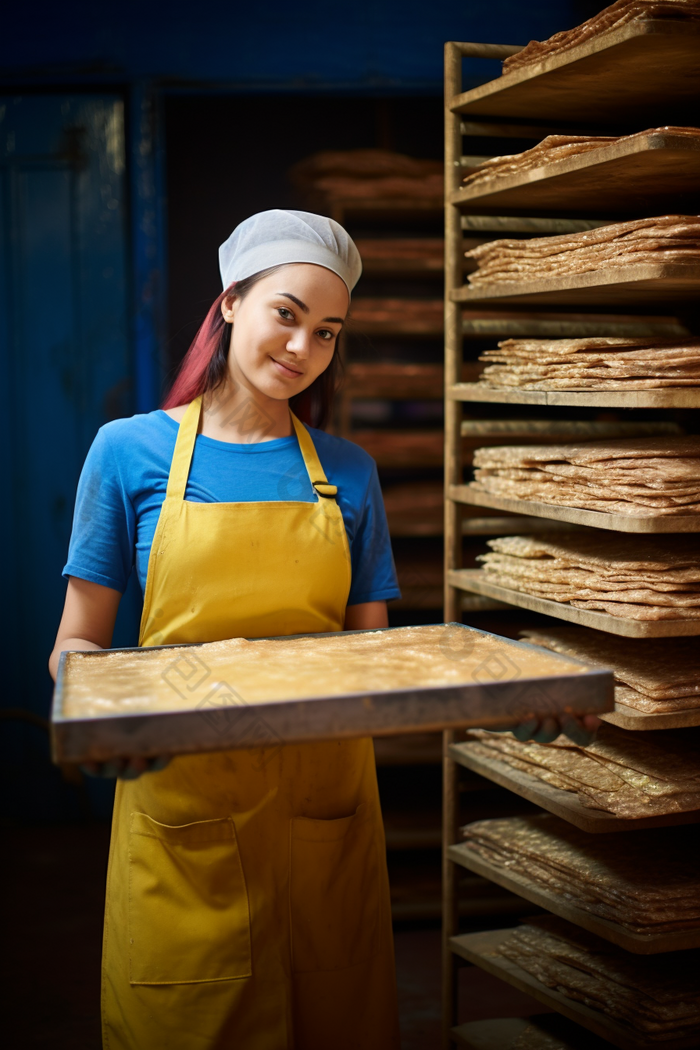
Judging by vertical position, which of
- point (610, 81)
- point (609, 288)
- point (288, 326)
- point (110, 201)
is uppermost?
point (110, 201)

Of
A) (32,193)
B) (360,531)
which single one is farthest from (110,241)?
(360,531)

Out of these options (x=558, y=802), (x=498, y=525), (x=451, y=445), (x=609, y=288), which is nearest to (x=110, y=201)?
(x=451, y=445)

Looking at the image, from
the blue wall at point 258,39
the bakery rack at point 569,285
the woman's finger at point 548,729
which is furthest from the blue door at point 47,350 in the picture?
the woman's finger at point 548,729

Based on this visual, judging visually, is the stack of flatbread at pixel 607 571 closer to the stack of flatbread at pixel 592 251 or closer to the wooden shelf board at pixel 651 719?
the wooden shelf board at pixel 651 719

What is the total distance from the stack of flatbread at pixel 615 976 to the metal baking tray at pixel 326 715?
91 cm

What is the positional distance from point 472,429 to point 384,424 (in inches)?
74.4

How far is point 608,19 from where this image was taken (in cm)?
193

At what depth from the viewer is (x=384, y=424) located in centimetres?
441

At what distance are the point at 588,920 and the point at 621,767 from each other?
31 cm

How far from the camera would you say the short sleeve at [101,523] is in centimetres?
185

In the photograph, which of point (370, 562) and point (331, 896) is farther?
point (370, 562)

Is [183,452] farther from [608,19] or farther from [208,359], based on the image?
[608,19]

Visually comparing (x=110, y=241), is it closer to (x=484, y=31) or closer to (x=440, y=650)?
(x=484, y=31)

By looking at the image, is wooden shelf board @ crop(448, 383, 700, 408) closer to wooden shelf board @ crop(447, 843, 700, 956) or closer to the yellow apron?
the yellow apron
